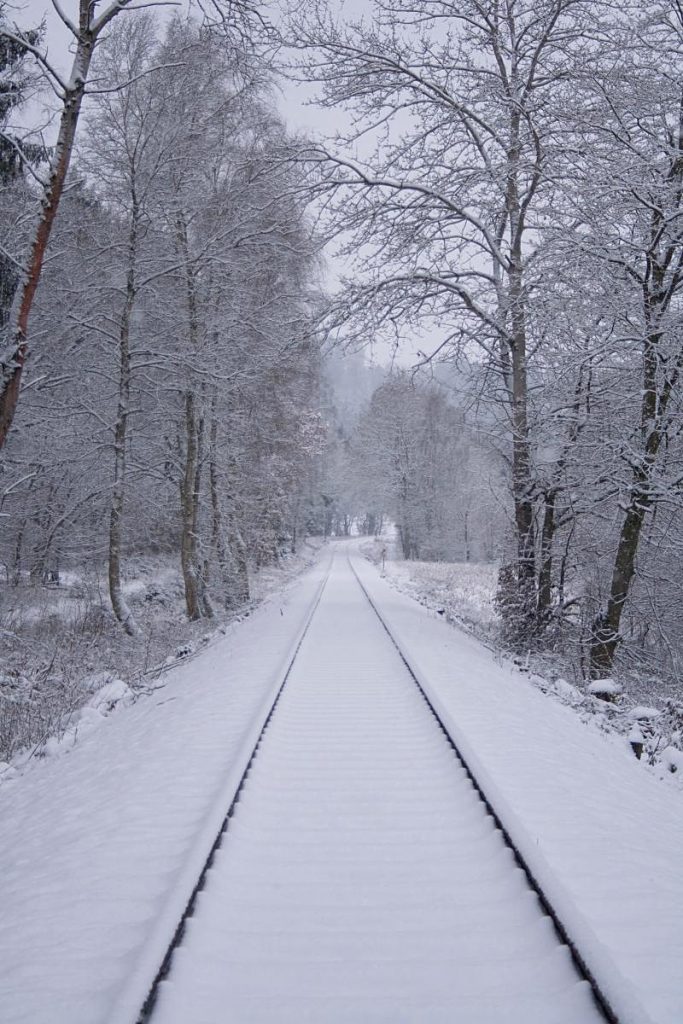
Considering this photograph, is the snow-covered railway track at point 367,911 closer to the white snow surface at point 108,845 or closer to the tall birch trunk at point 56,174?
the white snow surface at point 108,845

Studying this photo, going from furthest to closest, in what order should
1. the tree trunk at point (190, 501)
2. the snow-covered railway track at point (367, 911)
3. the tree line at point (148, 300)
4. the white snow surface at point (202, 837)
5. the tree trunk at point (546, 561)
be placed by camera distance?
the tree trunk at point (190, 501) < the tree line at point (148, 300) < the tree trunk at point (546, 561) < the white snow surface at point (202, 837) < the snow-covered railway track at point (367, 911)

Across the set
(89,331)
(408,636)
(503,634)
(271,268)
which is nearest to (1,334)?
(89,331)

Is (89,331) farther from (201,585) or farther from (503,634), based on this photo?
(503,634)

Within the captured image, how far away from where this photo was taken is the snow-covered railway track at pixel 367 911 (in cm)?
235

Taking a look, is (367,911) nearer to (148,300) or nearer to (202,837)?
(202,837)

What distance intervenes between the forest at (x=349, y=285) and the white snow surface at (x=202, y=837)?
92.1 inches

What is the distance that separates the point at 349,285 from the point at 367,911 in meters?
9.48

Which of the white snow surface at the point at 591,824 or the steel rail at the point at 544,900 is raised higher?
the steel rail at the point at 544,900

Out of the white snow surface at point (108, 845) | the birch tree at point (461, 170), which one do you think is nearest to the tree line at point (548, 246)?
the birch tree at point (461, 170)

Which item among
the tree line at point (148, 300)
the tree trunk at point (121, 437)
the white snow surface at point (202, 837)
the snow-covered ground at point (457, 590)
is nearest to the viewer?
the white snow surface at point (202, 837)

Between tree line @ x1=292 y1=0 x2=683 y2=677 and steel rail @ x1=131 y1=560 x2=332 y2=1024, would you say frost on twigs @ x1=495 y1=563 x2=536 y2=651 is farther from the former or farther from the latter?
steel rail @ x1=131 y1=560 x2=332 y2=1024

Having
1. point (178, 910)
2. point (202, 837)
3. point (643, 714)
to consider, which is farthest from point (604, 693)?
point (178, 910)

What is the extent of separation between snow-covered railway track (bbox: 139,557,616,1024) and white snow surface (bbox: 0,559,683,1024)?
0.31 feet

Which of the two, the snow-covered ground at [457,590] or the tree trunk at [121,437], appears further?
the snow-covered ground at [457,590]
